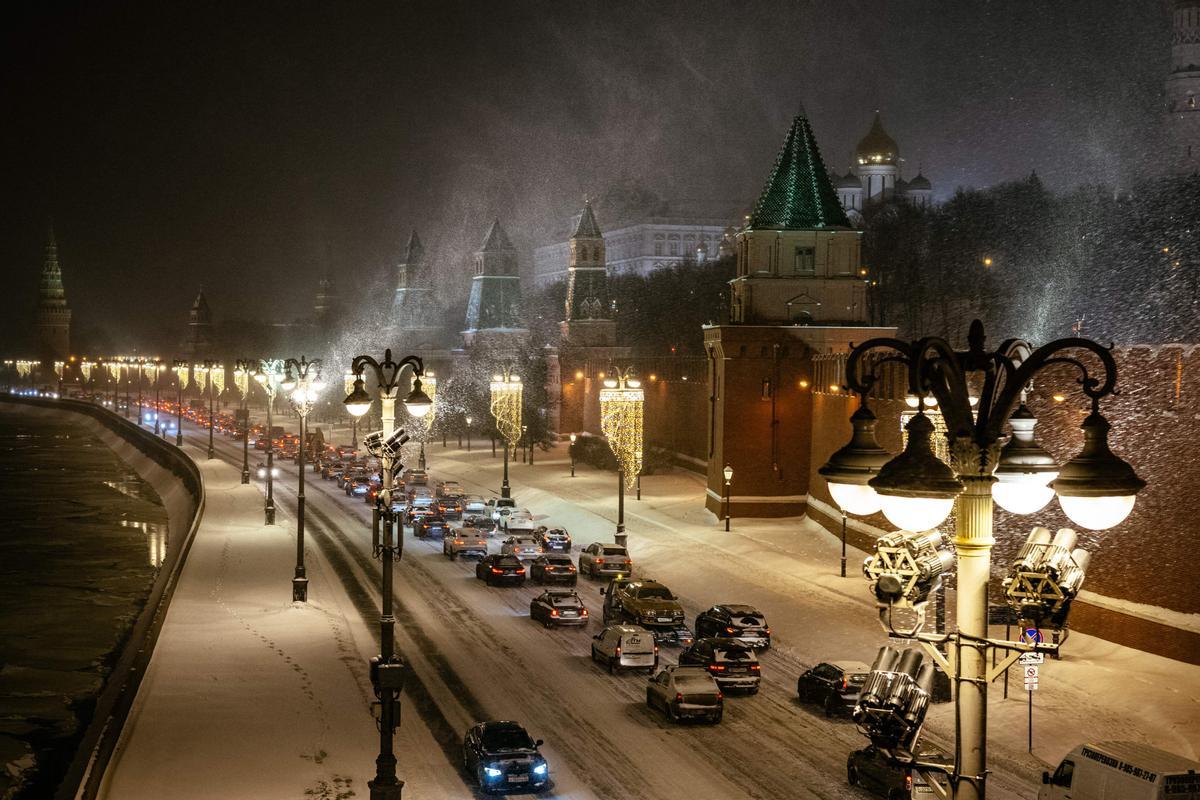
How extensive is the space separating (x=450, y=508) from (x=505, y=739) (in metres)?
32.5

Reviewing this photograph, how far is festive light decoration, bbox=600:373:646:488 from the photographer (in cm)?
4569

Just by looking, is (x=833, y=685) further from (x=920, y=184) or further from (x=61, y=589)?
(x=920, y=184)

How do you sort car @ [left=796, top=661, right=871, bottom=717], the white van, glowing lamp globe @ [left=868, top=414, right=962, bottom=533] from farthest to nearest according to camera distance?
car @ [left=796, top=661, right=871, bottom=717] → the white van → glowing lamp globe @ [left=868, top=414, right=962, bottom=533]

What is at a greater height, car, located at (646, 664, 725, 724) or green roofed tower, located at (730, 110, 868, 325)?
green roofed tower, located at (730, 110, 868, 325)

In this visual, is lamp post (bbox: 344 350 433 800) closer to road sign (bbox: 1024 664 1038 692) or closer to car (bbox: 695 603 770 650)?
road sign (bbox: 1024 664 1038 692)

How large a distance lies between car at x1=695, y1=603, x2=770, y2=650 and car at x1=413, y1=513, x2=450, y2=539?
67.2ft

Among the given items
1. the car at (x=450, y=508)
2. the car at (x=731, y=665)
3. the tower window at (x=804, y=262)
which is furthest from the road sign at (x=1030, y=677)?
the tower window at (x=804, y=262)

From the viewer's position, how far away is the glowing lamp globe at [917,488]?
595cm

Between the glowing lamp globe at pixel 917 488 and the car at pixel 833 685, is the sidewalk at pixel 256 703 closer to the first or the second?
the car at pixel 833 685

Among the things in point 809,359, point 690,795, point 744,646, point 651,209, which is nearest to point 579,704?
point 744,646

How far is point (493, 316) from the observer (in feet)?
347

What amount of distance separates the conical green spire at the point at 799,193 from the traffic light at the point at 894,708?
4470 cm

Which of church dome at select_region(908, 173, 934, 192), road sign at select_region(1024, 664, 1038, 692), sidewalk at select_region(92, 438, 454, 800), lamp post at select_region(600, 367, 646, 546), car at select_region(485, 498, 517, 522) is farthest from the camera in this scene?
church dome at select_region(908, 173, 934, 192)

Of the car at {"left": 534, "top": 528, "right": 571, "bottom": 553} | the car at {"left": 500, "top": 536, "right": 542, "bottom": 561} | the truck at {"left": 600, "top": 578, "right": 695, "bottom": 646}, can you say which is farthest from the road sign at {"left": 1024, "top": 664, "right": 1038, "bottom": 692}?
the car at {"left": 534, "top": 528, "right": 571, "bottom": 553}
